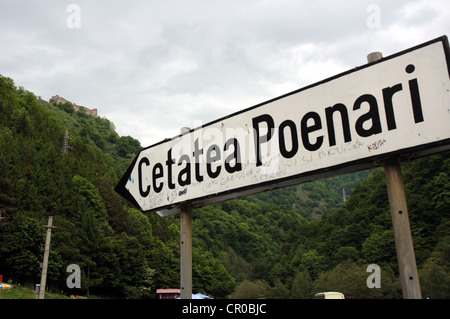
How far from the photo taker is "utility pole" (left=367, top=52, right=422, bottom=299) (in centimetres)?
283

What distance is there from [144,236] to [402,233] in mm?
76557

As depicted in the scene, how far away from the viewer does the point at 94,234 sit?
204 feet

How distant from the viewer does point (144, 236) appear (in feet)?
252

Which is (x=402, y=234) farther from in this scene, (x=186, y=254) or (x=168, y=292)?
(x=168, y=292)

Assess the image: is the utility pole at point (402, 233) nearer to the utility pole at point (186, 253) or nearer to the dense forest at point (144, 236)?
the utility pole at point (186, 253)

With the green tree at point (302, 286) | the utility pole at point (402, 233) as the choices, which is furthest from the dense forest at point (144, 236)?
the utility pole at point (402, 233)

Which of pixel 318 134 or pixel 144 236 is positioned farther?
pixel 144 236

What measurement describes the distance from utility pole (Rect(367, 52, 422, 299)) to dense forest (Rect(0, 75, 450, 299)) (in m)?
51.0

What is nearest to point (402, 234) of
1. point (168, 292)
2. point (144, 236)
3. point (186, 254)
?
point (186, 254)

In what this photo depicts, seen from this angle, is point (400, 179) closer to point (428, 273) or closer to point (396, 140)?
point (396, 140)

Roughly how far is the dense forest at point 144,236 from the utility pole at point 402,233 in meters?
51.0

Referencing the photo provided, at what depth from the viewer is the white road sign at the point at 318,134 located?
3021 millimetres
